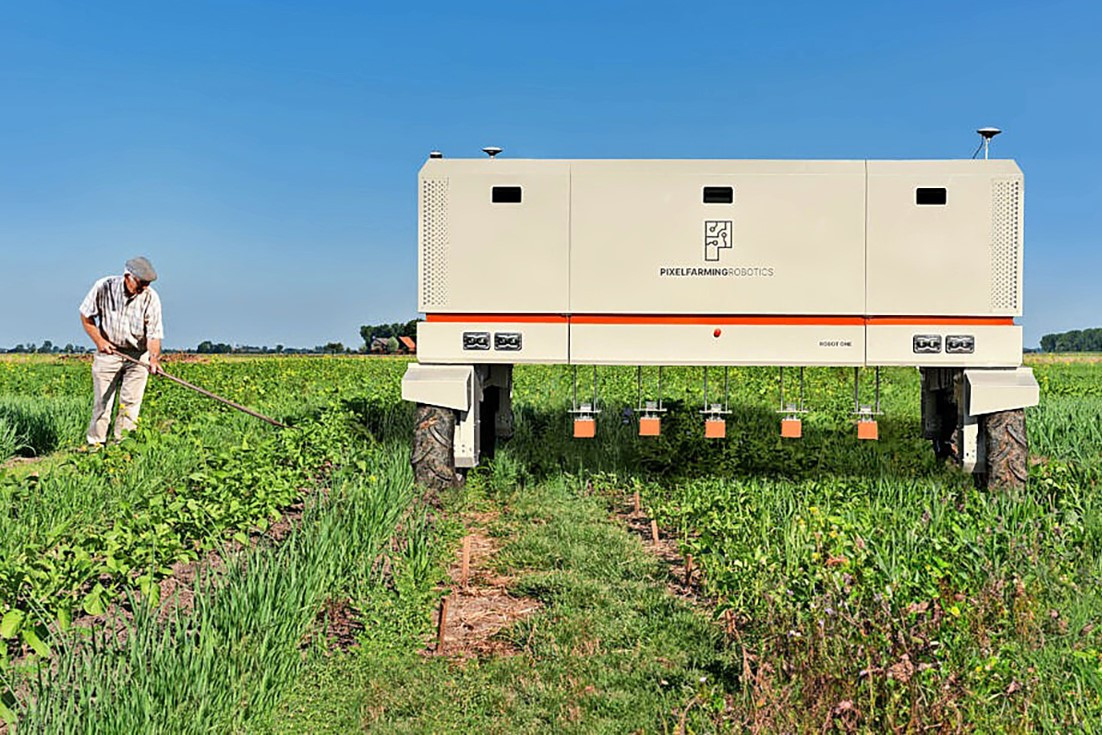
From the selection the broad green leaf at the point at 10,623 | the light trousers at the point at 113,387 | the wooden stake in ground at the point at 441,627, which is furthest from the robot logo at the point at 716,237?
the light trousers at the point at 113,387

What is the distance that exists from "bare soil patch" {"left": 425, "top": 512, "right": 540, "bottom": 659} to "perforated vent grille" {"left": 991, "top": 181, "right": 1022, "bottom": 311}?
14.0 feet

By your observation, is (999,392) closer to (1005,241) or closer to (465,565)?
(1005,241)

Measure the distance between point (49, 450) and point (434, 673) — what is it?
31.1 ft

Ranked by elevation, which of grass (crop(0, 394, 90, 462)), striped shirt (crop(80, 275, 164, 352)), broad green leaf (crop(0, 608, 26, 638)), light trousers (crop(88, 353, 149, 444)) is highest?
striped shirt (crop(80, 275, 164, 352))

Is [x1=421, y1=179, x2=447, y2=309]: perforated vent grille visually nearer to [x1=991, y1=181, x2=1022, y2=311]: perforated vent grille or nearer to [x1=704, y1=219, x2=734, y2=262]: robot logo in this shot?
[x1=704, y1=219, x2=734, y2=262]: robot logo

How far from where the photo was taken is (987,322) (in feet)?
25.3

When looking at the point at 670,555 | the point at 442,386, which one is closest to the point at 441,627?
the point at 670,555

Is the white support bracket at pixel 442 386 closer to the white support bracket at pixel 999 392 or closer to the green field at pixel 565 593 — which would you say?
the green field at pixel 565 593

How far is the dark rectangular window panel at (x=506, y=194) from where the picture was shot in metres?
7.68

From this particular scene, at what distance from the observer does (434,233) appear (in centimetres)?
770

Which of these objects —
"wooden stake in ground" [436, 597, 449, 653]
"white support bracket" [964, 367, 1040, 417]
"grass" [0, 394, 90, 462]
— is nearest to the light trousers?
"grass" [0, 394, 90, 462]

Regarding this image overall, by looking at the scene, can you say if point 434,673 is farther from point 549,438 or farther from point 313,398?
point 313,398

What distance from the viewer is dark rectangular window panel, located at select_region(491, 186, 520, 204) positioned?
25.2 feet

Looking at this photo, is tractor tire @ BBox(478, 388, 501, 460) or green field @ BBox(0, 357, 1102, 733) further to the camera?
tractor tire @ BBox(478, 388, 501, 460)
